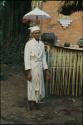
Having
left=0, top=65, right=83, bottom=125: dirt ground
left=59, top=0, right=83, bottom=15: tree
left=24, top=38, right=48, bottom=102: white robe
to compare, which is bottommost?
left=0, top=65, right=83, bottom=125: dirt ground

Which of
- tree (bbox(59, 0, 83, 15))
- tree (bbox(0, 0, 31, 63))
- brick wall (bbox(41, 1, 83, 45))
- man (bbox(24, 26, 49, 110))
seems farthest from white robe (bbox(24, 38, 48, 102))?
tree (bbox(0, 0, 31, 63))

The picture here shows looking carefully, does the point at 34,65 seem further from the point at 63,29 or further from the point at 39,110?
the point at 63,29

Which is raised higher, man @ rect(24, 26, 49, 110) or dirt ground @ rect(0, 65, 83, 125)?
man @ rect(24, 26, 49, 110)

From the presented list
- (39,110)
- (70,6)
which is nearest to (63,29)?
(39,110)

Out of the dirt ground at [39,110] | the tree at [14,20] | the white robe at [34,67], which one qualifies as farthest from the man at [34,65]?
the tree at [14,20]

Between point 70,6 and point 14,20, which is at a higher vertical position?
point 70,6

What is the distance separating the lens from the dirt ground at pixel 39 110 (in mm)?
7559

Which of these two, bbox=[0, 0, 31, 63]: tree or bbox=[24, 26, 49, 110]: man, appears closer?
bbox=[24, 26, 49, 110]: man

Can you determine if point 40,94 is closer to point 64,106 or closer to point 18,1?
point 64,106

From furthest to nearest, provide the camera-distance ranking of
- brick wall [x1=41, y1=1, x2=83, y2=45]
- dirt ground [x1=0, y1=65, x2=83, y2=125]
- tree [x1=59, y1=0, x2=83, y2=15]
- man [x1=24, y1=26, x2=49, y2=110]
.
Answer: brick wall [x1=41, y1=1, x2=83, y2=45] → man [x1=24, y1=26, x2=49, y2=110] → dirt ground [x1=0, y1=65, x2=83, y2=125] → tree [x1=59, y1=0, x2=83, y2=15]

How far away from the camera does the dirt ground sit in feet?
24.8

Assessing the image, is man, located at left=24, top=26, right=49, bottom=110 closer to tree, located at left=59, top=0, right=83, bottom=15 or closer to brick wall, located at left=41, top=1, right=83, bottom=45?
tree, located at left=59, top=0, right=83, bottom=15

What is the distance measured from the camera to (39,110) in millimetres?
8367

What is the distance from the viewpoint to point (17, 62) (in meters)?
15.3
